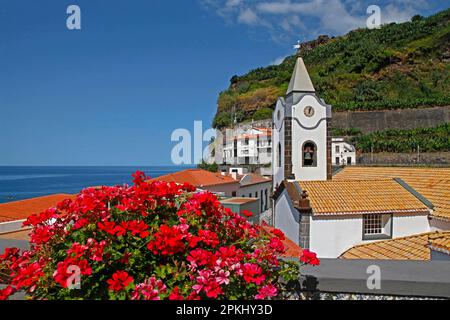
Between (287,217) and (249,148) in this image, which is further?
(249,148)

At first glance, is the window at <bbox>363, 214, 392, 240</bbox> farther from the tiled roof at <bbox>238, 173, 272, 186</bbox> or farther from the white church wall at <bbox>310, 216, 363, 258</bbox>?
the tiled roof at <bbox>238, 173, 272, 186</bbox>

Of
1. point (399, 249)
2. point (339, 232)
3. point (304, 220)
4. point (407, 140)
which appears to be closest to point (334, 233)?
point (339, 232)

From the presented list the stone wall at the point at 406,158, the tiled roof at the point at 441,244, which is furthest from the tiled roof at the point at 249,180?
the tiled roof at the point at 441,244

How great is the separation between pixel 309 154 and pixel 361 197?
414 centimetres

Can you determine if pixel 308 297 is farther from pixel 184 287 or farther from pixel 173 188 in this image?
pixel 173 188

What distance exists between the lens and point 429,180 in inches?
537

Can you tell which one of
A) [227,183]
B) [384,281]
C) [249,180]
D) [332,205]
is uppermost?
[384,281]

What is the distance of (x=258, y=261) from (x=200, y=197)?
0.68m

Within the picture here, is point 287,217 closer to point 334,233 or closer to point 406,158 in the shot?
point 334,233

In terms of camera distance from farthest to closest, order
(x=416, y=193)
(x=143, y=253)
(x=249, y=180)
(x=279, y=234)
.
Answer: (x=249, y=180), (x=416, y=193), (x=279, y=234), (x=143, y=253)
